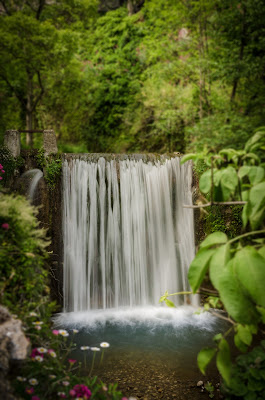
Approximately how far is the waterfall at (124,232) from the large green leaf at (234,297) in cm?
517

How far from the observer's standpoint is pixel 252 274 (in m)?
1.50

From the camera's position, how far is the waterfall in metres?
6.45

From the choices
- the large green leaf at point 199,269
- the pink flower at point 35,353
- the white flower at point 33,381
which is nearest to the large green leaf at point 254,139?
the large green leaf at point 199,269

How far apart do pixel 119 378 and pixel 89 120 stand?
14377 mm

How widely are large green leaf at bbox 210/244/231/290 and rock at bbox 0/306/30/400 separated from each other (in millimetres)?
1425

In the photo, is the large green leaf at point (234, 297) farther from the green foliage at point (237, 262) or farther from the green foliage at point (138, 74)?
the green foliage at point (138, 74)

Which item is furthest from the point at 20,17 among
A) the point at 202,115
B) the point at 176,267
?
the point at 176,267

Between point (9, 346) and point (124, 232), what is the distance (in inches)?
189

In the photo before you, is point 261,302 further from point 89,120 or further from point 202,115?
point 89,120

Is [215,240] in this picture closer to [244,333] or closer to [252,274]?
[252,274]

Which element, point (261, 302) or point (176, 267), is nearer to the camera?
point (261, 302)

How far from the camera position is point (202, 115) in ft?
38.3

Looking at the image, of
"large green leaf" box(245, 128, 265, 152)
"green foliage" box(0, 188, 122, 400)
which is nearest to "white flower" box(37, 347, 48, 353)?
"green foliage" box(0, 188, 122, 400)

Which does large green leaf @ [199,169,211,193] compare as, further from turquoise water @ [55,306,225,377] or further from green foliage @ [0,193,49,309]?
turquoise water @ [55,306,225,377]
